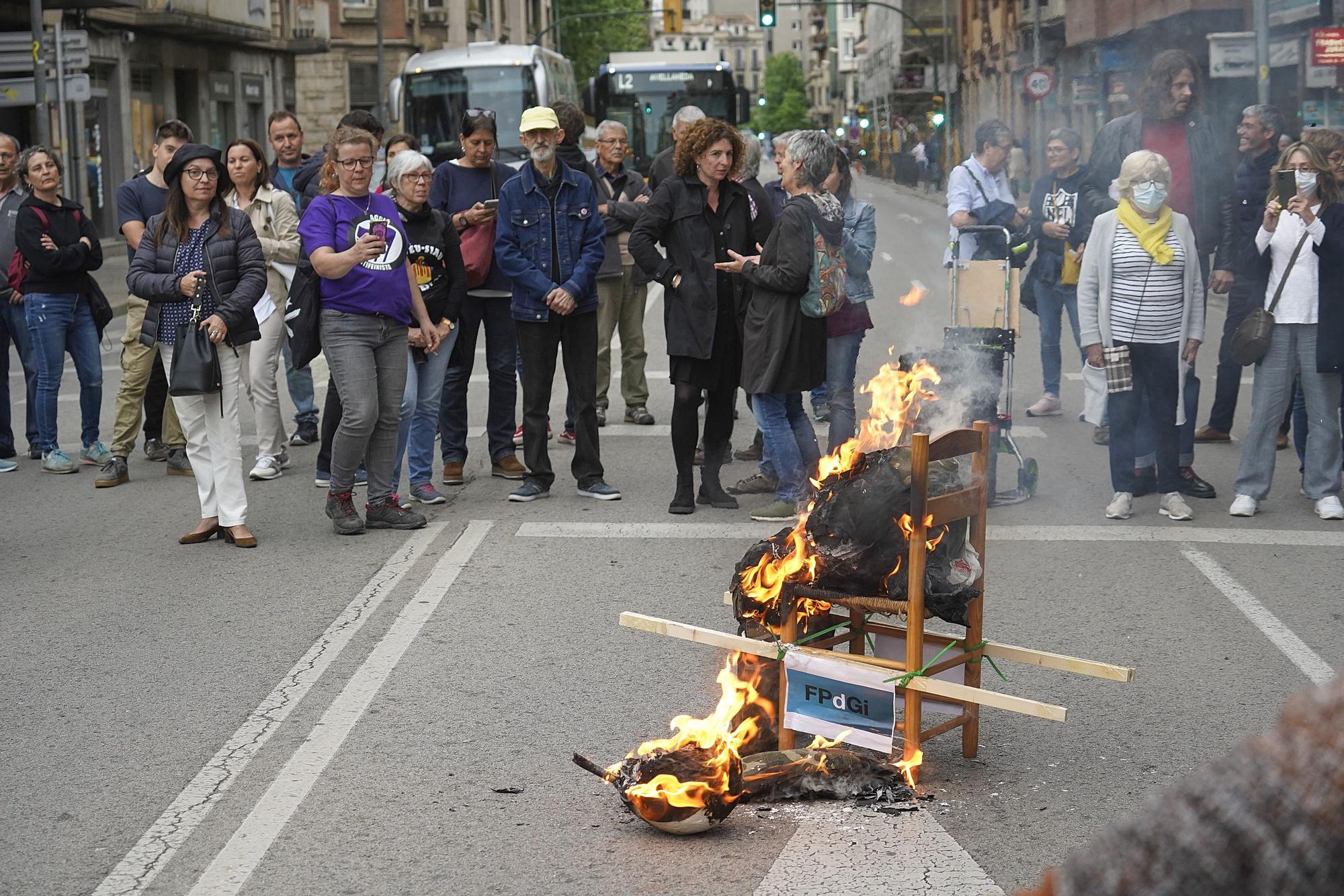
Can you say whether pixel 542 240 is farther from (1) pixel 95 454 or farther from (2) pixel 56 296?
(1) pixel 95 454

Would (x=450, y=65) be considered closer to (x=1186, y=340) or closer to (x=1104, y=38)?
(x=1104, y=38)

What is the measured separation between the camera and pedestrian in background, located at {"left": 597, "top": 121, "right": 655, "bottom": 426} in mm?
10781

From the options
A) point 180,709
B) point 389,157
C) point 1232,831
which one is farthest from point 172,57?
point 1232,831

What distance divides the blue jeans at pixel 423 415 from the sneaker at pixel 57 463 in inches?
99.3

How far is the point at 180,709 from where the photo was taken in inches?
221

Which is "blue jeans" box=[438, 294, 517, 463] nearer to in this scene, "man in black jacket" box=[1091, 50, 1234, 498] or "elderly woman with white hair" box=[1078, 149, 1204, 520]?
"elderly woman with white hair" box=[1078, 149, 1204, 520]

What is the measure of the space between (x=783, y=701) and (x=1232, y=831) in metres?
3.37

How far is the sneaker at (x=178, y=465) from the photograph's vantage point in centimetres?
1003

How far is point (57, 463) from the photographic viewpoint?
10211mm

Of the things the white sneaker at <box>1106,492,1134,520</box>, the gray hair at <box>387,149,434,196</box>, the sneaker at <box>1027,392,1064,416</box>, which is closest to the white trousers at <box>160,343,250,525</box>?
the gray hair at <box>387,149,434,196</box>

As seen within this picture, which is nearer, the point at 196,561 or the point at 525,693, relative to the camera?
the point at 525,693

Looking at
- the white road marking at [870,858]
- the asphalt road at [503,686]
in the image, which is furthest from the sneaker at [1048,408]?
the white road marking at [870,858]

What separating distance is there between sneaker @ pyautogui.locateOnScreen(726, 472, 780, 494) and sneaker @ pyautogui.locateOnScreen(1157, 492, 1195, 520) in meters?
2.12

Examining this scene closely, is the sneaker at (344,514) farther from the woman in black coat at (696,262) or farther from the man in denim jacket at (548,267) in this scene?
the woman in black coat at (696,262)
